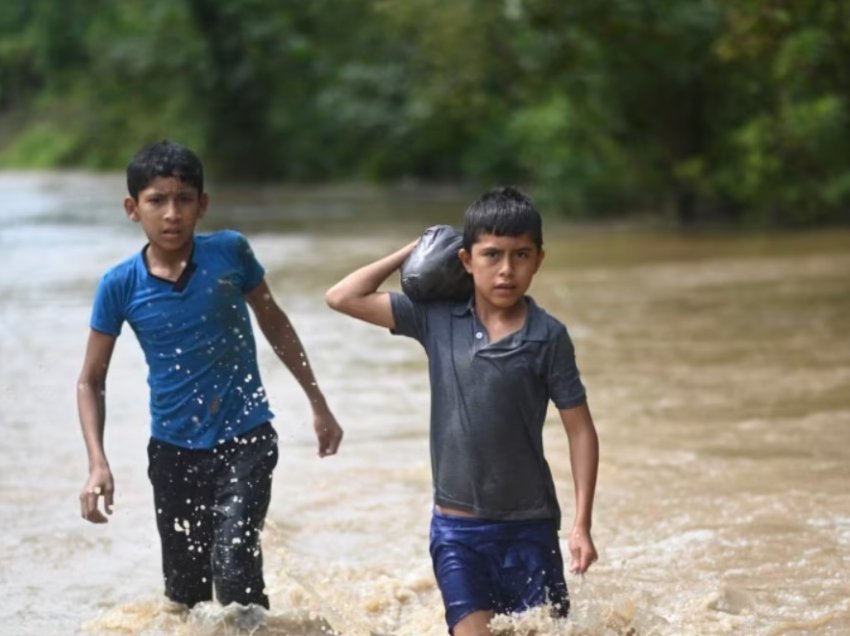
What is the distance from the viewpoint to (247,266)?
495 cm

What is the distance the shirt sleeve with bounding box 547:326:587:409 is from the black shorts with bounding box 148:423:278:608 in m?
1.17

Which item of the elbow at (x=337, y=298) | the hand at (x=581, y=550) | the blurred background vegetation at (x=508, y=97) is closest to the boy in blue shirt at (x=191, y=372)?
the elbow at (x=337, y=298)

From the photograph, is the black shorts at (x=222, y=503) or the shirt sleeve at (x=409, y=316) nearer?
the shirt sleeve at (x=409, y=316)

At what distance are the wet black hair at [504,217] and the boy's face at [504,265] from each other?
15mm

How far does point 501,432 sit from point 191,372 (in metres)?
1.20

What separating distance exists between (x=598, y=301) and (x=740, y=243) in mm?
6766

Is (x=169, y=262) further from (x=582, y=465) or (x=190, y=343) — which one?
(x=582, y=465)

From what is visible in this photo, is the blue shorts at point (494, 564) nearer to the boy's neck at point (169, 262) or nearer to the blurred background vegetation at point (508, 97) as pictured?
the boy's neck at point (169, 262)

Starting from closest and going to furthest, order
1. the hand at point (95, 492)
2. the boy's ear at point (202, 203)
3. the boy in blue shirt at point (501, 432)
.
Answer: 1. the boy in blue shirt at point (501, 432)
2. the hand at point (95, 492)
3. the boy's ear at point (202, 203)

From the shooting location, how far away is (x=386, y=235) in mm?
22938

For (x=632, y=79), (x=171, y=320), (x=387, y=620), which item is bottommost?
(x=387, y=620)

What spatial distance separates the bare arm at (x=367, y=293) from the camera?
4.20 meters

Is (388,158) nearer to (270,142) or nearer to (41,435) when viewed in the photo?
(270,142)

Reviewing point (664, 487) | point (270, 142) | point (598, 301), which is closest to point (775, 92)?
point (598, 301)
